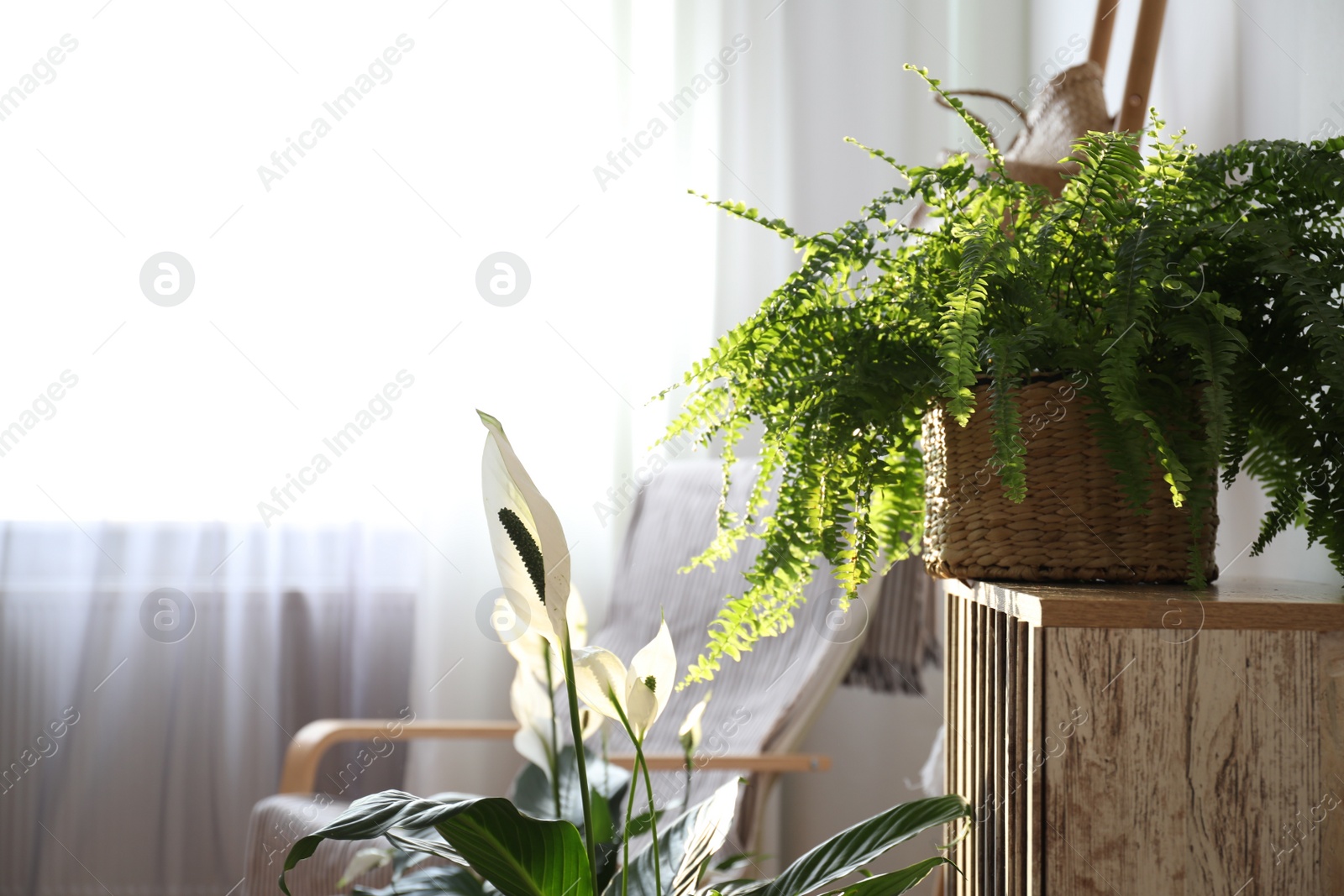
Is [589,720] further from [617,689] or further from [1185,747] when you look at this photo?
[1185,747]

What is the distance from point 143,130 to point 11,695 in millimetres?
1175

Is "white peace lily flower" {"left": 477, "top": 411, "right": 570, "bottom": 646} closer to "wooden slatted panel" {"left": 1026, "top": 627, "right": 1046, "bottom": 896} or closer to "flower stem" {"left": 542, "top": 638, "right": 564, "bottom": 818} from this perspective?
"flower stem" {"left": 542, "top": 638, "right": 564, "bottom": 818}

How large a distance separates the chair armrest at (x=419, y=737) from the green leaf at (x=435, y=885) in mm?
658

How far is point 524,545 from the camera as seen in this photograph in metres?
0.46

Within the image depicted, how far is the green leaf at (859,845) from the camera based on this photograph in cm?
55

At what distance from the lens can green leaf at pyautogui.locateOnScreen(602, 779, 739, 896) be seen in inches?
21.1

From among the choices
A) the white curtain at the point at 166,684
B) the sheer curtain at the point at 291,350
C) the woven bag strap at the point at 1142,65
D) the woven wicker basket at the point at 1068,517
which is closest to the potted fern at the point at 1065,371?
the woven wicker basket at the point at 1068,517

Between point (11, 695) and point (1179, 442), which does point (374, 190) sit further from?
point (1179, 442)

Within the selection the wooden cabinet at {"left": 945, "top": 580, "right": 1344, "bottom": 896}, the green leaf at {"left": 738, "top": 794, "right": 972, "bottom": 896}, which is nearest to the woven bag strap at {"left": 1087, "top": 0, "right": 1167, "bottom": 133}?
the wooden cabinet at {"left": 945, "top": 580, "right": 1344, "bottom": 896}

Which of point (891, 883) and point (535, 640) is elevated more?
point (535, 640)

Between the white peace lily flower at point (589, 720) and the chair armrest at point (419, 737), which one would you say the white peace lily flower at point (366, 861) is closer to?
the white peace lily flower at point (589, 720)

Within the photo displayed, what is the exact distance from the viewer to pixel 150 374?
80.0 inches

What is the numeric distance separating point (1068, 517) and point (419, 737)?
42.5 inches

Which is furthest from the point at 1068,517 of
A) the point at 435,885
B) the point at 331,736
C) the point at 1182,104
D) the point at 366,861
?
the point at 331,736
